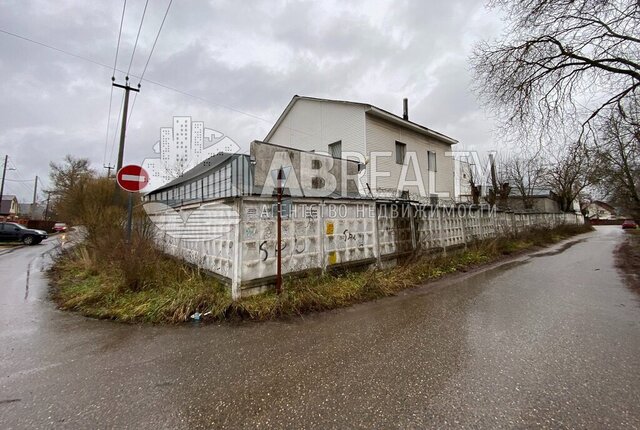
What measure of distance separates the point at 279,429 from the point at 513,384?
187 centimetres

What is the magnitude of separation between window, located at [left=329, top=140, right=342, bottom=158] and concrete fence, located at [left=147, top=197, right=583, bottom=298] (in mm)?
5513

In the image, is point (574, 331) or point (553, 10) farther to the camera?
point (553, 10)

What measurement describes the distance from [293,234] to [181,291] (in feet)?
6.34

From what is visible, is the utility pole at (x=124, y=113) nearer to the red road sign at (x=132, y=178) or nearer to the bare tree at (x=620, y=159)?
the red road sign at (x=132, y=178)

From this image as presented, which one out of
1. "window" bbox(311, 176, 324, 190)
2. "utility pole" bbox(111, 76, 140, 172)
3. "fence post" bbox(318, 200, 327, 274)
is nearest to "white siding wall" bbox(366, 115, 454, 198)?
"window" bbox(311, 176, 324, 190)

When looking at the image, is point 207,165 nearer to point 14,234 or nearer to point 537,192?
point 14,234

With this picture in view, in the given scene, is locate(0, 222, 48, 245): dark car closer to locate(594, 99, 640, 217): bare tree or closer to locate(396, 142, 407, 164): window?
locate(396, 142, 407, 164): window

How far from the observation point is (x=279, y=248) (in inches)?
164

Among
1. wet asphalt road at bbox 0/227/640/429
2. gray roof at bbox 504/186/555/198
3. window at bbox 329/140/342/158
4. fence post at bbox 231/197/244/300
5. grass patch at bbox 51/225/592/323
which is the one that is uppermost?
gray roof at bbox 504/186/555/198

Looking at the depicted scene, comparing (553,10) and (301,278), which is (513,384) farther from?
(553,10)

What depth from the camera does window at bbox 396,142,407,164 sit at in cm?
1281

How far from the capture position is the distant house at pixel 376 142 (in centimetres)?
1123

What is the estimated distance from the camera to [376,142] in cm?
1147

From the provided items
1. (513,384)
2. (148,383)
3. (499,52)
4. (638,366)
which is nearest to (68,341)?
(148,383)
